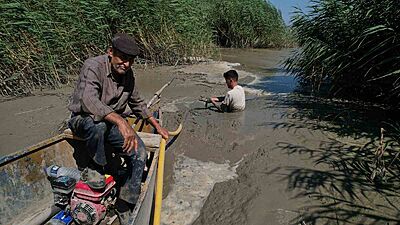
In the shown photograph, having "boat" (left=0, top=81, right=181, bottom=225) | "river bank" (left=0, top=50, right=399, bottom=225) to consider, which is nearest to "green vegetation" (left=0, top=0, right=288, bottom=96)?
"river bank" (left=0, top=50, right=399, bottom=225)

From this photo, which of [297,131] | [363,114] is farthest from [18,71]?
[363,114]

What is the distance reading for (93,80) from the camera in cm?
297

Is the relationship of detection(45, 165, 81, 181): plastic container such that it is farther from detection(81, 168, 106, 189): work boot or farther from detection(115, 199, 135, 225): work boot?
detection(115, 199, 135, 225): work boot

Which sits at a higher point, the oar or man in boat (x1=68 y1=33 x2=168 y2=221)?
man in boat (x1=68 y1=33 x2=168 y2=221)

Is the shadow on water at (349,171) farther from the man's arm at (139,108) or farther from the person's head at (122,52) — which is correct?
the person's head at (122,52)

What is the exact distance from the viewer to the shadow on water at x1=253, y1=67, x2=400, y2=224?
3.30 meters

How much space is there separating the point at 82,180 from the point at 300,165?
256 centimetres

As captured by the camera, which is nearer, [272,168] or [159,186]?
[159,186]

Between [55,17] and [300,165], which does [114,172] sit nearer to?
[300,165]

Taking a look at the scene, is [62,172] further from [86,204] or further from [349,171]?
[349,171]

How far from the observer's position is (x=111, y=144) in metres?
3.13

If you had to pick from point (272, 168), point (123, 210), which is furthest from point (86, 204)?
point (272, 168)

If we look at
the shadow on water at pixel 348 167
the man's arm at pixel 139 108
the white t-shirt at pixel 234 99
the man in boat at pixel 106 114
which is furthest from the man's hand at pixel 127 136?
the white t-shirt at pixel 234 99

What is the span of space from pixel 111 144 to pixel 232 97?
138 inches
